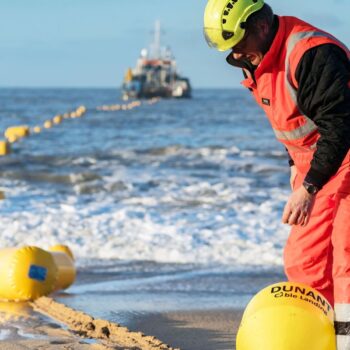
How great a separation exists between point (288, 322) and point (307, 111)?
2.63 ft

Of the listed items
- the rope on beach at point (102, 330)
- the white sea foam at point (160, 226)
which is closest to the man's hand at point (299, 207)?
the rope on beach at point (102, 330)

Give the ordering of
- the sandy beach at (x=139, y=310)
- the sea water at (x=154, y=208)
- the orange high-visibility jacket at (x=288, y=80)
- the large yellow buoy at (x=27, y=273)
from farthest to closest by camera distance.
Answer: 1. the sea water at (x=154, y=208)
2. the large yellow buoy at (x=27, y=273)
3. the sandy beach at (x=139, y=310)
4. the orange high-visibility jacket at (x=288, y=80)

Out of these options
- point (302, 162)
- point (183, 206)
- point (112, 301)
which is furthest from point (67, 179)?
point (302, 162)

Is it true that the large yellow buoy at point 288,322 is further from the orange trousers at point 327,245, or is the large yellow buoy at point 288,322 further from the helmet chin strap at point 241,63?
the helmet chin strap at point 241,63

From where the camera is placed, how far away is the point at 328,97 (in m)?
3.63

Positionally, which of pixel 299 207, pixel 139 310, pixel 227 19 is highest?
pixel 227 19

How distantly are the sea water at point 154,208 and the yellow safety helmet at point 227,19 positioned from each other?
3188 millimetres

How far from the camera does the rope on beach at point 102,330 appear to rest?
5004mm

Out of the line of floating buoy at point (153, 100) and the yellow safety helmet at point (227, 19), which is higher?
the yellow safety helmet at point (227, 19)

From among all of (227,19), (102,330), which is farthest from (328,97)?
(102,330)

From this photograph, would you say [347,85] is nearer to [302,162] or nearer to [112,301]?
[302,162]

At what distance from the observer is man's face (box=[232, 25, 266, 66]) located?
3.83 metres

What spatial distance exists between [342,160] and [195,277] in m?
4.10

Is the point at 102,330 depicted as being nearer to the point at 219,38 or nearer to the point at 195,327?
the point at 195,327
